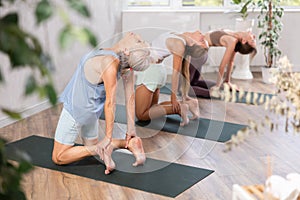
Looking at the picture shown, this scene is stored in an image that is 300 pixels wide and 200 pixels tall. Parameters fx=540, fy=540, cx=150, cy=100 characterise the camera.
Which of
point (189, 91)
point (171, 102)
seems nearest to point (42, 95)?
point (189, 91)

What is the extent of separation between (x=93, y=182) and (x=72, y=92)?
0.64 metres

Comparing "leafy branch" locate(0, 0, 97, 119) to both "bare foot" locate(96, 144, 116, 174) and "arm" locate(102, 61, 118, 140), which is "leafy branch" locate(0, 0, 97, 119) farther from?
"bare foot" locate(96, 144, 116, 174)

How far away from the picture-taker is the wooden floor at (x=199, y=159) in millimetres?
3262

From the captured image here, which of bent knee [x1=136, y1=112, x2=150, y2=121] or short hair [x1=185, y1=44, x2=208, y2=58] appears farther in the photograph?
bent knee [x1=136, y1=112, x2=150, y2=121]

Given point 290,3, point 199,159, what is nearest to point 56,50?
point 199,159

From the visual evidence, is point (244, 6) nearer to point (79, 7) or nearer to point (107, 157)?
point (107, 157)

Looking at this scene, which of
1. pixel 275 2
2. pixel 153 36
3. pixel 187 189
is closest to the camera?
pixel 187 189

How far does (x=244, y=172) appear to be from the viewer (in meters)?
3.58

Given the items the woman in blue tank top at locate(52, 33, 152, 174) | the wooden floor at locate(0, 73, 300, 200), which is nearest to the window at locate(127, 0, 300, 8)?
the wooden floor at locate(0, 73, 300, 200)

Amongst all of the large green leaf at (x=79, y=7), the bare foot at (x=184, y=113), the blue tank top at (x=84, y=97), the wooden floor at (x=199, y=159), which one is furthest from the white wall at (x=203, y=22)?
the large green leaf at (x=79, y=7)

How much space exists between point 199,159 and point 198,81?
1.53 metres

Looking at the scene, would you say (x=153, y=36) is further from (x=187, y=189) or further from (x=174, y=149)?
(x=187, y=189)

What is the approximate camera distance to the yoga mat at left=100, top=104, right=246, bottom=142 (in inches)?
171

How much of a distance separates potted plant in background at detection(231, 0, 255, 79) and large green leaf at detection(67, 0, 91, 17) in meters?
5.54
